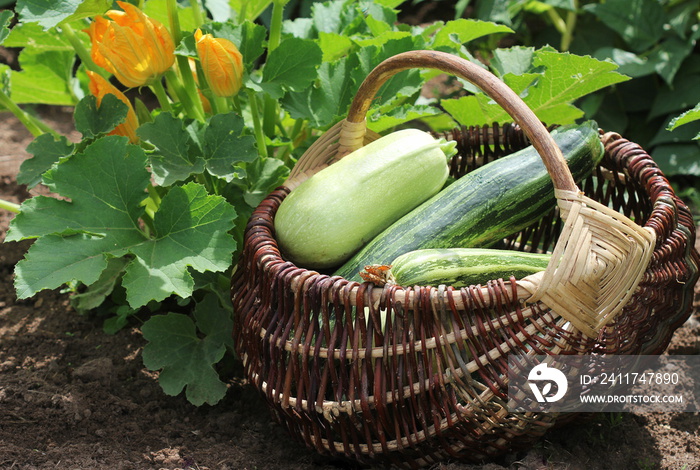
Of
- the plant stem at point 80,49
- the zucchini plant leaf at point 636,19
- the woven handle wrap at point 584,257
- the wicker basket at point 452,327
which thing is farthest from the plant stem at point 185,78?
the zucchini plant leaf at point 636,19

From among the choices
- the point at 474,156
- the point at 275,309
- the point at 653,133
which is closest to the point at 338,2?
the point at 474,156

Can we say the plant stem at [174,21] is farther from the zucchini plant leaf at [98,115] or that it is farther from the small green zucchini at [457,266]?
the small green zucchini at [457,266]

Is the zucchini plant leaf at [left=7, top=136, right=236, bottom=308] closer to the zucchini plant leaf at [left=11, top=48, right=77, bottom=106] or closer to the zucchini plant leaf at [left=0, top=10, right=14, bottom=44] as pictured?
the zucchini plant leaf at [left=0, top=10, right=14, bottom=44]

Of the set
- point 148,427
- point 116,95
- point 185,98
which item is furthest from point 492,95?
point 148,427

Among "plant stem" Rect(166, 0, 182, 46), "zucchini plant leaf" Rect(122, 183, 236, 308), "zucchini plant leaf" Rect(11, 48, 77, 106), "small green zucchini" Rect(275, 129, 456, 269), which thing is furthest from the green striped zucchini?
"zucchini plant leaf" Rect(11, 48, 77, 106)

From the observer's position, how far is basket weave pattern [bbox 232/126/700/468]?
4.61 feet

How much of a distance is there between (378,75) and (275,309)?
64 centimetres

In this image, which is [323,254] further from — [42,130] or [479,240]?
[42,130]

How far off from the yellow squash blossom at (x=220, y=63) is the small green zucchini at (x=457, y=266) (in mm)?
685

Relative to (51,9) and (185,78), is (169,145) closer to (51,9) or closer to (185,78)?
(185,78)

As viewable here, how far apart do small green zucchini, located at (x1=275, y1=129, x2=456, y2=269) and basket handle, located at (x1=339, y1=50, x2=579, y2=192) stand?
0.16 metres

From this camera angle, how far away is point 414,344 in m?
1.42

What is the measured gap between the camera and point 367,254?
5.83ft

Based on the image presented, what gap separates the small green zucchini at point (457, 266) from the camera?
1.58 metres
